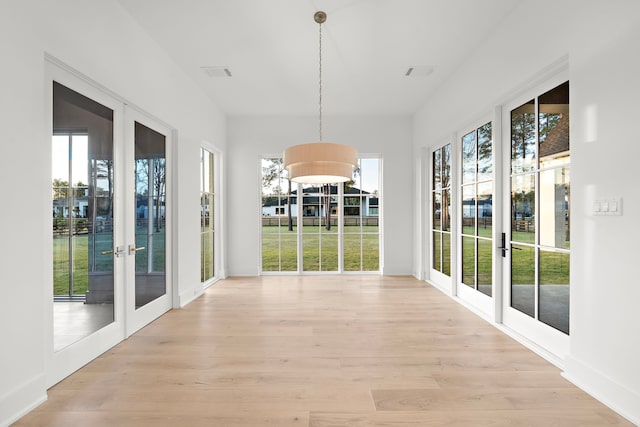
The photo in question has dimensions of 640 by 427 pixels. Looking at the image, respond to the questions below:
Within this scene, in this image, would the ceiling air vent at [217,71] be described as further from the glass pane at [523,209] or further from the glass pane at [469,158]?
the glass pane at [523,209]

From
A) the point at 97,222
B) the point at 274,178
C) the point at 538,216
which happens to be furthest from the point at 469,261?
the point at 97,222

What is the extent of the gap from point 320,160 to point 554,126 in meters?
1.96

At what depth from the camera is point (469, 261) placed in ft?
14.3

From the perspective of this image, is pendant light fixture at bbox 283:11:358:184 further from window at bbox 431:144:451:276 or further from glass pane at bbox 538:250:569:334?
window at bbox 431:144:451:276

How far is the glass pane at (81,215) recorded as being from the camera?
246 centimetres

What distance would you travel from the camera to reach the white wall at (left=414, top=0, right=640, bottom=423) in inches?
77.7

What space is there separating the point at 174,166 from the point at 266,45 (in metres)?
1.88

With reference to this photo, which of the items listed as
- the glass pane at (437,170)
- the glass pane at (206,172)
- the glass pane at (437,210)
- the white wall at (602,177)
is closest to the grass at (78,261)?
the glass pane at (206,172)

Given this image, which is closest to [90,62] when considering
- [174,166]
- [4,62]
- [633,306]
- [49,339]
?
[4,62]

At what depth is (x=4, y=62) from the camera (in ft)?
6.30

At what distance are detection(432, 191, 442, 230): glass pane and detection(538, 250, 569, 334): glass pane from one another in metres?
2.52

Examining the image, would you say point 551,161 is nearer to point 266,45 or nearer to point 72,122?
point 266,45

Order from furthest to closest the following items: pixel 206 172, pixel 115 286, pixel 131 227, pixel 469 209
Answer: pixel 206 172 < pixel 469 209 < pixel 131 227 < pixel 115 286

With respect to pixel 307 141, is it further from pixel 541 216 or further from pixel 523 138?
pixel 541 216
